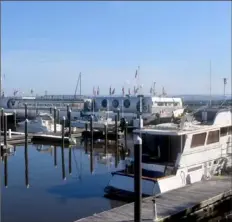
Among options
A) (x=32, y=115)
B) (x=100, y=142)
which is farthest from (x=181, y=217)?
(x=32, y=115)

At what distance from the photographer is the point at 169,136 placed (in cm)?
1852

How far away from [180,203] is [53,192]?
23.9ft

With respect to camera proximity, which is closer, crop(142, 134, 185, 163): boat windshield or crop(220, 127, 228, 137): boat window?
crop(142, 134, 185, 163): boat windshield

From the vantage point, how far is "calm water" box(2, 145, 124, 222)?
16.4 metres

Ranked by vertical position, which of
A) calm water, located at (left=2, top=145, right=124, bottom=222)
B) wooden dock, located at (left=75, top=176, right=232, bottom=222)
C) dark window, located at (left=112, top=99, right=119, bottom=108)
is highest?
dark window, located at (left=112, top=99, right=119, bottom=108)

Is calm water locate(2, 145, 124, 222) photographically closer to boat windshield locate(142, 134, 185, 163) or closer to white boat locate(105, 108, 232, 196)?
white boat locate(105, 108, 232, 196)

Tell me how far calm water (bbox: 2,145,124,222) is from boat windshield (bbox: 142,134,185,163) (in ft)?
8.63

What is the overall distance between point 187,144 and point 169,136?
868mm

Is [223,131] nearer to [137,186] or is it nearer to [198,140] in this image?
[198,140]

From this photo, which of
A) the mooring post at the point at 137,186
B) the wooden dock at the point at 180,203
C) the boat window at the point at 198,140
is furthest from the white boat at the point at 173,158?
the mooring post at the point at 137,186

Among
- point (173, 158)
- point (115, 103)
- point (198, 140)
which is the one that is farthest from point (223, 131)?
point (115, 103)

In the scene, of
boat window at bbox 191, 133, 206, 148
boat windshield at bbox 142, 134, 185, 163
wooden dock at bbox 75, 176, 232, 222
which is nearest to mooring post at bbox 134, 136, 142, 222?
wooden dock at bbox 75, 176, 232, 222

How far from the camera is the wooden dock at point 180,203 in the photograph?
13.3 meters

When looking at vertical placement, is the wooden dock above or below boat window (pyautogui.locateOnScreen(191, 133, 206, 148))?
below
